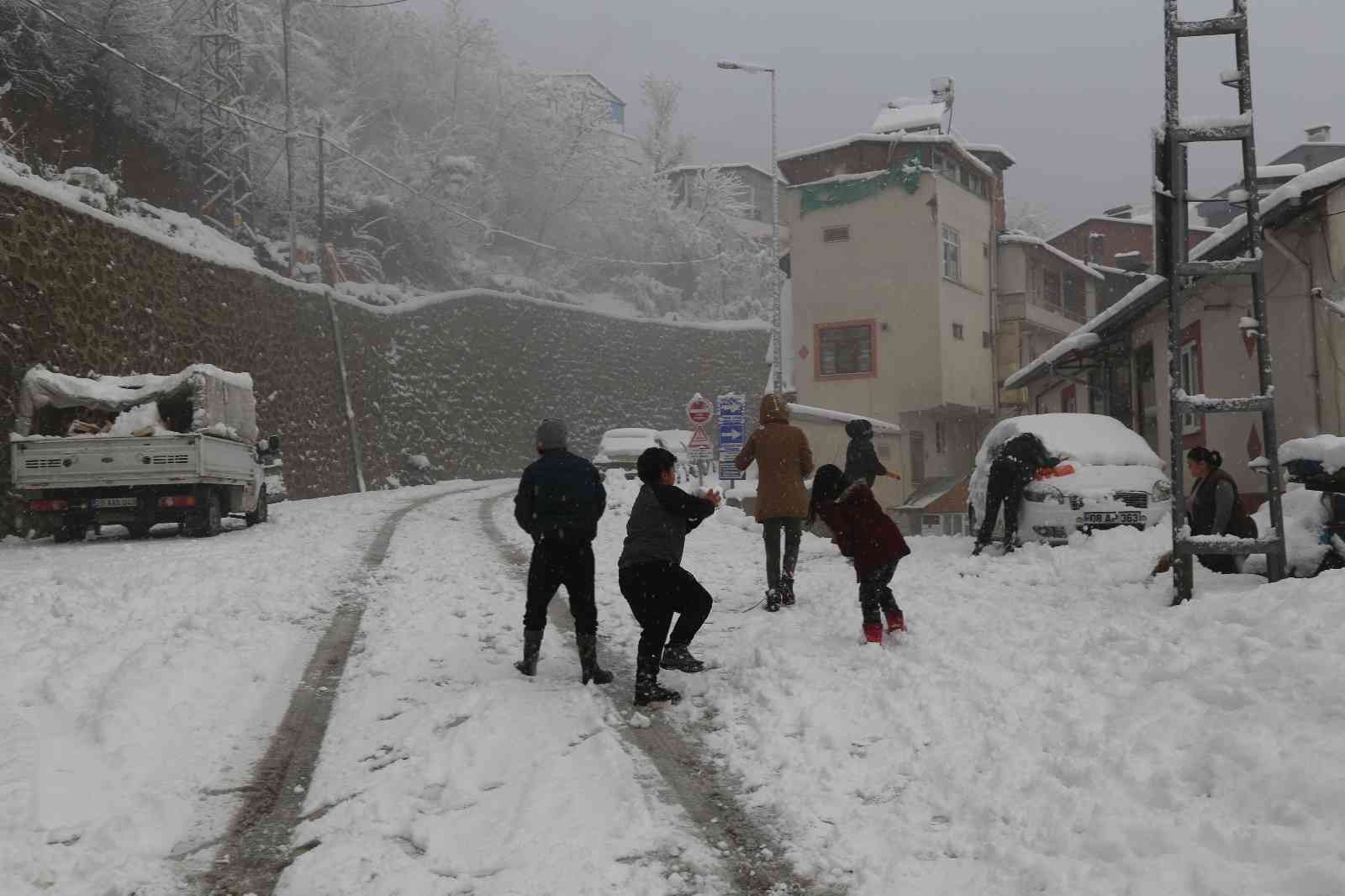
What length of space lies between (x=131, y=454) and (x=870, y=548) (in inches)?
436

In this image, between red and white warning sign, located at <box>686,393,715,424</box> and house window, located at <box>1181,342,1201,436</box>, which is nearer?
house window, located at <box>1181,342,1201,436</box>

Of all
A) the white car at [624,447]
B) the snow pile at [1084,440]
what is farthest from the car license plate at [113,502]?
the white car at [624,447]

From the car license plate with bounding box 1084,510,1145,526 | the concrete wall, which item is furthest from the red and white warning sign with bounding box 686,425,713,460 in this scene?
the concrete wall

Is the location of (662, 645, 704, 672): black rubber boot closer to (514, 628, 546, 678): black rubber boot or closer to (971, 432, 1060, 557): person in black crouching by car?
(514, 628, 546, 678): black rubber boot

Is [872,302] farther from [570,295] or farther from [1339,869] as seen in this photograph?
[1339,869]

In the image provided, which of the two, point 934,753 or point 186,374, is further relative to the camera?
point 186,374

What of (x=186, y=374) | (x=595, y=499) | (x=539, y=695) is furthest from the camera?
(x=186, y=374)

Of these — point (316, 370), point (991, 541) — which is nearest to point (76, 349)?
point (316, 370)

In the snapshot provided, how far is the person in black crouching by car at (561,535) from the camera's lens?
593cm

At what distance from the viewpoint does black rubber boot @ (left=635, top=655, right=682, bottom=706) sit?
5449 mm

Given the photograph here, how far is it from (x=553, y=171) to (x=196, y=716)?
156ft

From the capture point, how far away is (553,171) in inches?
1973

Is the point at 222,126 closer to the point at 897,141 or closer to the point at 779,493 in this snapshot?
the point at 897,141

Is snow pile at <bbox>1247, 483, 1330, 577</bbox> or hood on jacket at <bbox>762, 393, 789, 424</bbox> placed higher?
hood on jacket at <bbox>762, 393, 789, 424</bbox>
